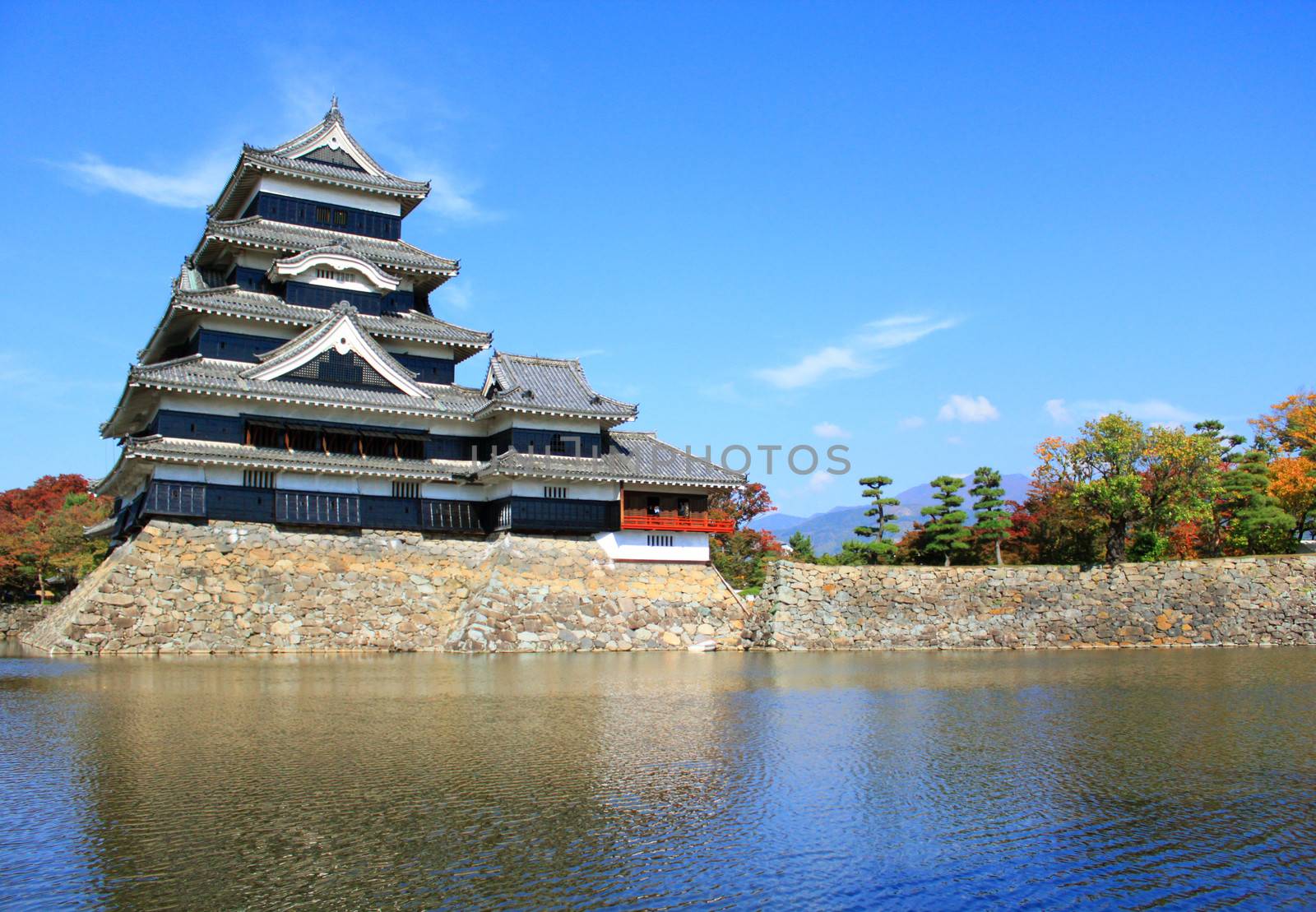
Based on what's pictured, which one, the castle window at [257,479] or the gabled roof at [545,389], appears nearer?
the castle window at [257,479]

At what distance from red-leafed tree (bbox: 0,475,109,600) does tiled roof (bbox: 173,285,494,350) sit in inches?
543

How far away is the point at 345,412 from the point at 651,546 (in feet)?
32.3

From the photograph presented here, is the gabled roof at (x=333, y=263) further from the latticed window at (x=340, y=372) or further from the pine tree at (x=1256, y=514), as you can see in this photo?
the pine tree at (x=1256, y=514)

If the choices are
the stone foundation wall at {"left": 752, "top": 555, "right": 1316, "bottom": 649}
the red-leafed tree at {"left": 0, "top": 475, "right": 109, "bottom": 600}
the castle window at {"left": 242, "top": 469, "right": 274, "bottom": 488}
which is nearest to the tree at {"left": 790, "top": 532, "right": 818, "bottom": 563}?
the stone foundation wall at {"left": 752, "top": 555, "right": 1316, "bottom": 649}

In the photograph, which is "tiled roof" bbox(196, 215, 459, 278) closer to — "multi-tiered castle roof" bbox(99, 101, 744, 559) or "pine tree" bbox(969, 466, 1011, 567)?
"multi-tiered castle roof" bbox(99, 101, 744, 559)

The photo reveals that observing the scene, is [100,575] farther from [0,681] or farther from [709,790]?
[709,790]

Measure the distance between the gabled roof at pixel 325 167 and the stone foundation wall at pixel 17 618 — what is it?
16.5m

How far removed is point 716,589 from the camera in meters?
31.3

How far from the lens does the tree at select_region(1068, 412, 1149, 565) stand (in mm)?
30797

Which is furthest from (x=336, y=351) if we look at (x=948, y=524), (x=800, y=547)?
(x=800, y=547)

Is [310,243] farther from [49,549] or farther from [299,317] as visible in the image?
[49,549]

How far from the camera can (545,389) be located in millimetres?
31594

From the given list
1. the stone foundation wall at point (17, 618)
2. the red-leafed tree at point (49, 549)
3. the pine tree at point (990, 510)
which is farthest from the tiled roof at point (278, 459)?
the pine tree at point (990, 510)

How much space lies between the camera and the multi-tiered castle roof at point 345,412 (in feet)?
91.0
